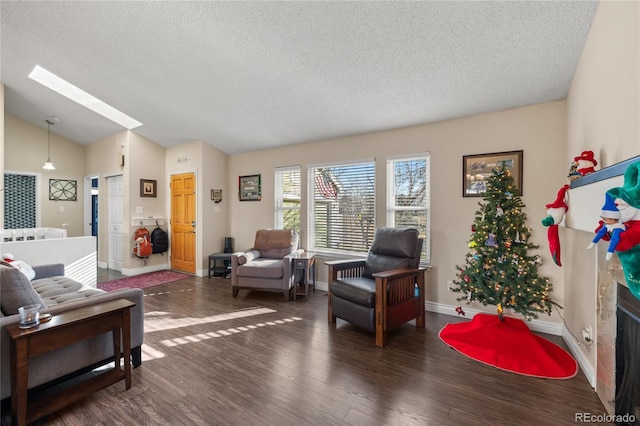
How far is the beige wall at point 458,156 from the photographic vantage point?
2.74m

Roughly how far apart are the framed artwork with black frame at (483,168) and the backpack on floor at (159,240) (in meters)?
5.39

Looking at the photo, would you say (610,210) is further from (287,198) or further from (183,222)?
(183,222)

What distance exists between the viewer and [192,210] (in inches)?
209

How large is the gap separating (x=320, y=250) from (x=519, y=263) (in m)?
2.64

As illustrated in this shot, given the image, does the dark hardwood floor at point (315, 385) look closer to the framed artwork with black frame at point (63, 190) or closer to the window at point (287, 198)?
the window at point (287, 198)

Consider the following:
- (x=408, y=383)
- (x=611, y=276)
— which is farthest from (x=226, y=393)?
(x=611, y=276)

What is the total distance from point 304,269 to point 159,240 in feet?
10.9

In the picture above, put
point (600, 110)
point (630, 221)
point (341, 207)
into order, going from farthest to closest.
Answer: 1. point (341, 207)
2. point (600, 110)
3. point (630, 221)

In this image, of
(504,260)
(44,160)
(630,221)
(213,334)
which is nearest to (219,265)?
(213,334)

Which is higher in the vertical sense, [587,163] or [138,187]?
[138,187]

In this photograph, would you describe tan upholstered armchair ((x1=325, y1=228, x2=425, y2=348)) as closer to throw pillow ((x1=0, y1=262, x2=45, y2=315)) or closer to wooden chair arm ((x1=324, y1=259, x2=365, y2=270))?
wooden chair arm ((x1=324, y1=259, x2=365, y2=270))

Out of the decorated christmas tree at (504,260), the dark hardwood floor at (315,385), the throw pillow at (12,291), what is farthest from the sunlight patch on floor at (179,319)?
the decorated christmas tree at (504,260)

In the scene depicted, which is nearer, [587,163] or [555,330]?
[587,163]

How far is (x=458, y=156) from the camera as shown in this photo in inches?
126
